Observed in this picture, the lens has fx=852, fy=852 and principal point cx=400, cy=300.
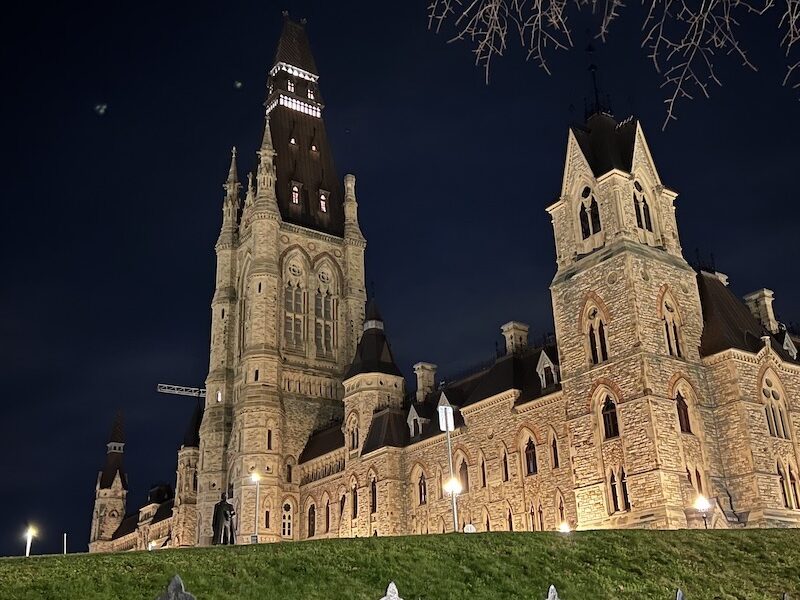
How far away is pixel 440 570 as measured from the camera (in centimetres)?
1945

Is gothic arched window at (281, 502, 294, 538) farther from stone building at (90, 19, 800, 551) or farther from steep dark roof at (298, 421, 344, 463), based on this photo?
steep dark roof at (298, 421, 344, 463)

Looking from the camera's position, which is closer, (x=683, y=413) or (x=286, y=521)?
(x=683, y=413)

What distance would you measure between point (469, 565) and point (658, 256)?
824 inches

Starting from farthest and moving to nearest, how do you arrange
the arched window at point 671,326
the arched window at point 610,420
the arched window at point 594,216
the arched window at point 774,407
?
the arched window at point 594,216 < the arched window at point 671,326 < the arched window at point 774,407 < the arched window at point 610,420

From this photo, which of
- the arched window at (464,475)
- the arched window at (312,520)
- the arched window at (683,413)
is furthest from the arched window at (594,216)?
the arched window at (312,520)

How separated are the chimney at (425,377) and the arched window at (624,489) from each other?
2079cm

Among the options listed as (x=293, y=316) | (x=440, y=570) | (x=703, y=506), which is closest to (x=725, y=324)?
(x=703, y=506)

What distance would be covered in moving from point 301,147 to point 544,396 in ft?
140

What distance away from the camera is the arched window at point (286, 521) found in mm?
58125

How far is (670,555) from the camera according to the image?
21.8 meters

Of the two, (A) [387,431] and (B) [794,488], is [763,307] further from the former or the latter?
(A) [387,431]

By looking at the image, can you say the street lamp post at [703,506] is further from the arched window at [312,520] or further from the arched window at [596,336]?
the arched window at [312,520]

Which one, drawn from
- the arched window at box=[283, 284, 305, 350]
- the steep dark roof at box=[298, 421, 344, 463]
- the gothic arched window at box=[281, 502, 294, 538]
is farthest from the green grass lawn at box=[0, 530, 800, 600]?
the arched window at box=[283, 284, 305, 350]

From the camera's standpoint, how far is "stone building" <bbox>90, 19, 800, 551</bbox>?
1340 inches
